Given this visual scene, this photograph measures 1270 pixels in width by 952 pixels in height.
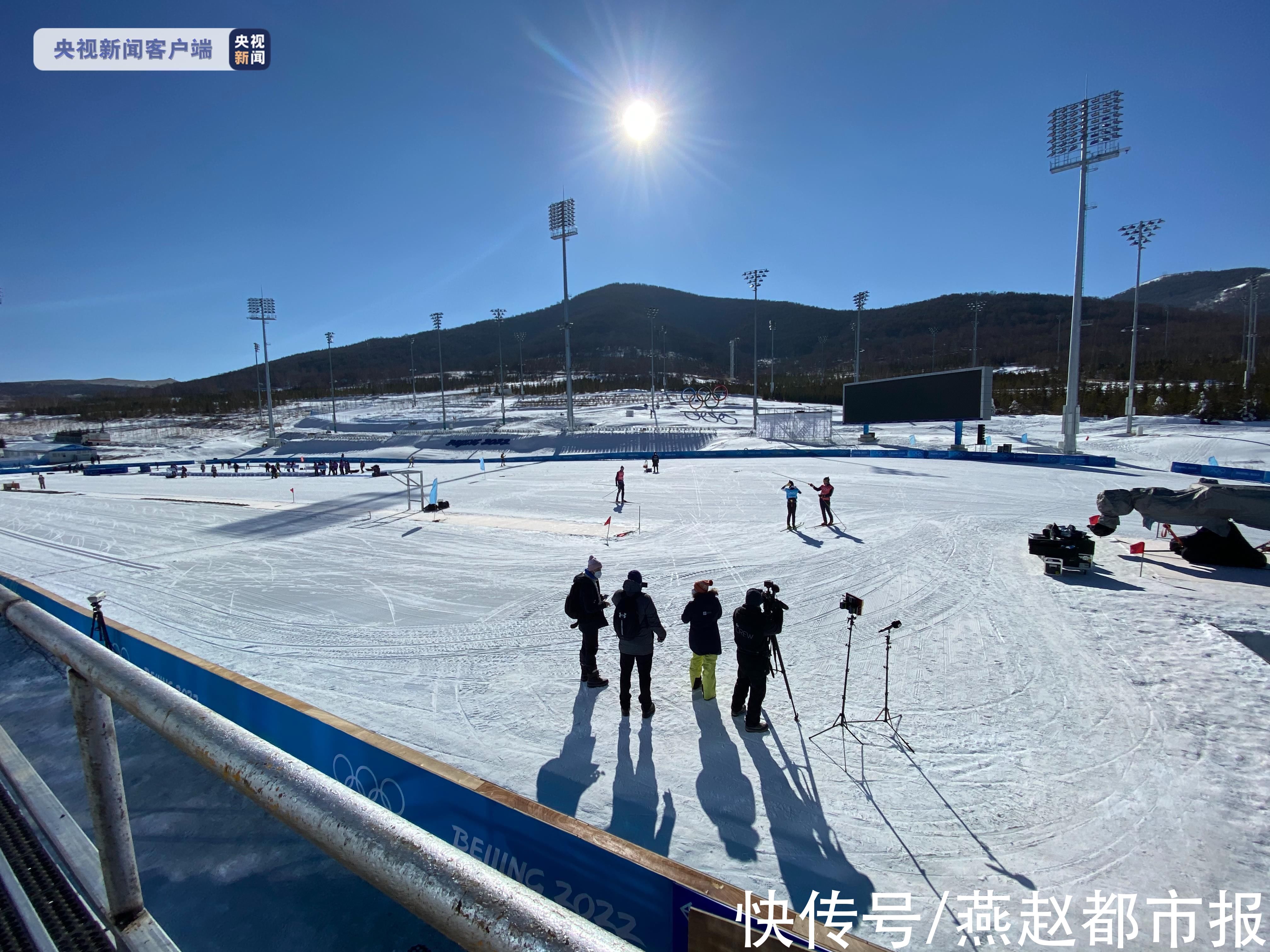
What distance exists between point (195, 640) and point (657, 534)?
11019mm

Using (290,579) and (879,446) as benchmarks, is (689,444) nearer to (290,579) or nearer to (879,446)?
(879,446)

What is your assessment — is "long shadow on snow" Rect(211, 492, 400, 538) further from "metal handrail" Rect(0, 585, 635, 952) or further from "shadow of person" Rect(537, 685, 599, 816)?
"metal handrail" Rect(0, 585, 635, 952)

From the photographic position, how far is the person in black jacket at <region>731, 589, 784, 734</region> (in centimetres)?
689

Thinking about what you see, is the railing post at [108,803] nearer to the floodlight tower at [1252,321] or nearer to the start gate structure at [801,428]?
the start gate structure at [801,428]

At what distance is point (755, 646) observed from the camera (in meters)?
7.02

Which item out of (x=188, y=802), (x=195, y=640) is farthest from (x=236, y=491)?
(x=188, y=802)

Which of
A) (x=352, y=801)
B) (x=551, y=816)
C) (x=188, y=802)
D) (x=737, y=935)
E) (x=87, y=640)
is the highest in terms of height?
(x=87, y=640)

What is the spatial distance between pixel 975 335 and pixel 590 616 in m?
63.6

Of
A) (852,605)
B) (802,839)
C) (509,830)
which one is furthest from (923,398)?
(509,830)

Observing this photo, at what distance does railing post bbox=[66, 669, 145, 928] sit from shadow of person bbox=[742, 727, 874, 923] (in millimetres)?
4816

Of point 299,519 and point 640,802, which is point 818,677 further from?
point 299,519

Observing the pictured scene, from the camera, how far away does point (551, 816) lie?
15.8 feet

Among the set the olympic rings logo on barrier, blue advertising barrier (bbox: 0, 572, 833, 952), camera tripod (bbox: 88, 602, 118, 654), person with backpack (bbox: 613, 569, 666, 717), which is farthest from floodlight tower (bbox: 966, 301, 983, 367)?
A: camera tripod (bbox: 88, 602, 118, 654)

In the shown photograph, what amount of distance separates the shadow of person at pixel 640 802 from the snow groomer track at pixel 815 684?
0.03m
